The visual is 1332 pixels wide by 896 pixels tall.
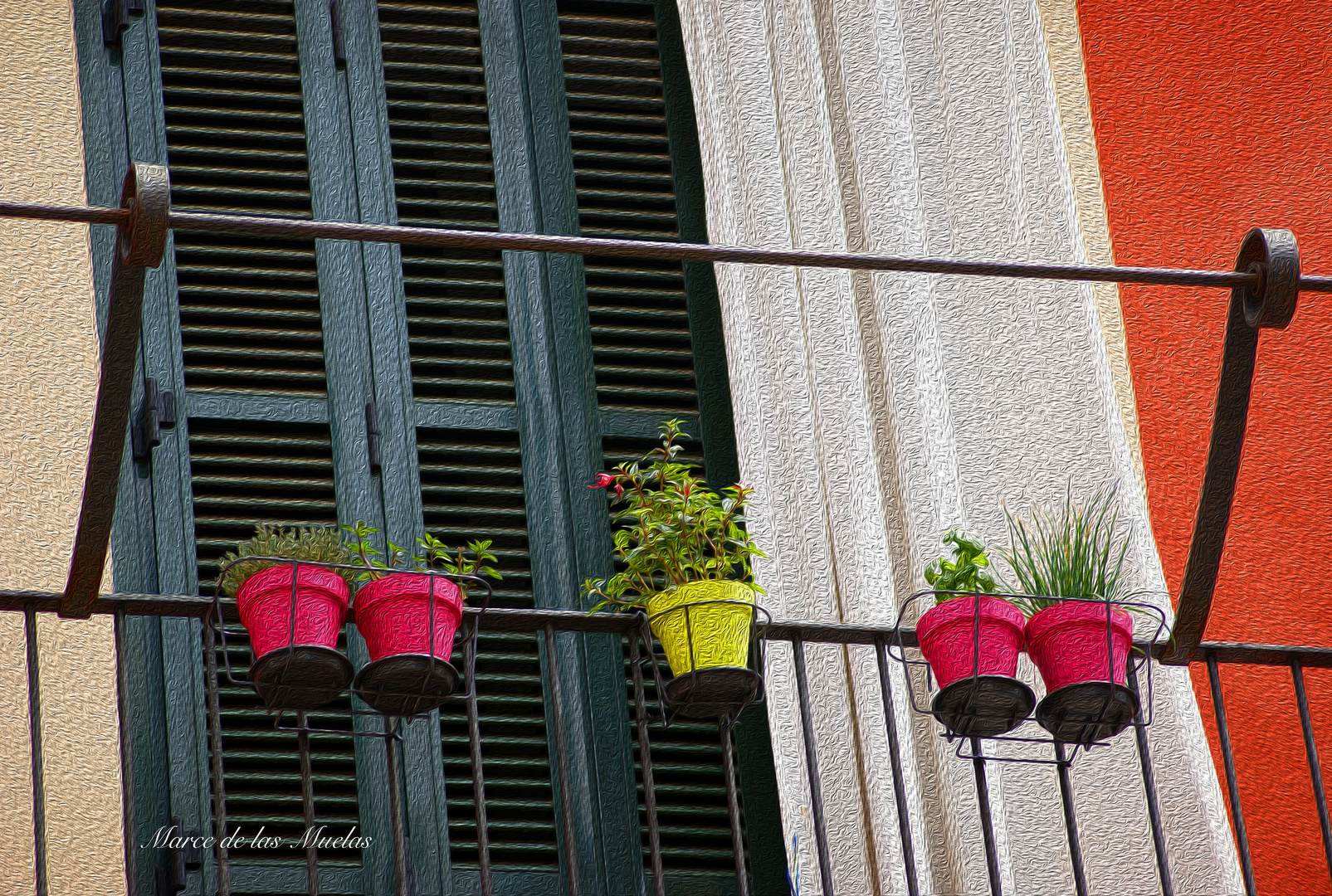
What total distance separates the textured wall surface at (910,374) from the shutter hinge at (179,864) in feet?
3.49

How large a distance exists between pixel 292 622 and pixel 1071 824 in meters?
1.41

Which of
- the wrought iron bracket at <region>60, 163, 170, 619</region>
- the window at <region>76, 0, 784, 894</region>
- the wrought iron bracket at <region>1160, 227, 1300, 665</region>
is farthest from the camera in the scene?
the window at <region>76, 0, 784, 894</region>

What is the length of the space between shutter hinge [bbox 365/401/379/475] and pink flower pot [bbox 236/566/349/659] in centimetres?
77

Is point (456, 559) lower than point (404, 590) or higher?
higher

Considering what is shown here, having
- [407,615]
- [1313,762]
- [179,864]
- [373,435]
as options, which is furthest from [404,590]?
[1313,762]

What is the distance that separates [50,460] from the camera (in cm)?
424

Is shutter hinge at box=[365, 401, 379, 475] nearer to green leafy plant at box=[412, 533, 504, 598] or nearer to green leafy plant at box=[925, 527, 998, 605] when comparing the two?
green leafy plant at box=[412, 533, 504, 598]

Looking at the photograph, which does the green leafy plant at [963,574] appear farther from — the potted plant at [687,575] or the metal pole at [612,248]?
the metal pole at [612,248]

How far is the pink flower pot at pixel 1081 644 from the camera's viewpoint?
380cm

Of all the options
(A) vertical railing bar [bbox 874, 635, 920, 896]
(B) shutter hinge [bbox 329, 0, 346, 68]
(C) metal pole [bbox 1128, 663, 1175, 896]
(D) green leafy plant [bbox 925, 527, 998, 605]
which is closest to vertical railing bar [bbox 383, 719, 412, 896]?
(A) vertical railing bar [bbox 874, 635, 920, 896]

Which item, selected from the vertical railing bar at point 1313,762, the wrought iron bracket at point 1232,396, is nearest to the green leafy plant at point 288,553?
the wrought iron bracket at point 1232,396

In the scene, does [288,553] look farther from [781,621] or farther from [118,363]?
[781,621]

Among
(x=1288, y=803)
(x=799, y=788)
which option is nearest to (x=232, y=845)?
(x=799, y=788)

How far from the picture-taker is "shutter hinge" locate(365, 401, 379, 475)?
443 cm
